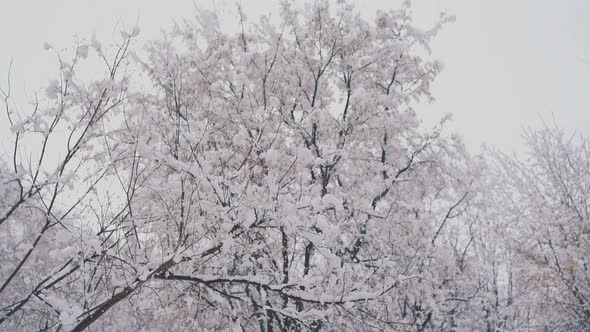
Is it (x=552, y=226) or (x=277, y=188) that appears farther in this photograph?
(x=552, y=226)

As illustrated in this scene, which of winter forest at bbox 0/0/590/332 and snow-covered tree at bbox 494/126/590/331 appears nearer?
winter forest at bbox 0/0/590/332

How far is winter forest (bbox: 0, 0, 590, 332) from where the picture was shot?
4.36 metres

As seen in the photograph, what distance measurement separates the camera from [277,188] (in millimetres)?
4344

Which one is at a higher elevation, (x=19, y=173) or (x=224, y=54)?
(x=224, y=54)

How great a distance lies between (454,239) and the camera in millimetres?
15320

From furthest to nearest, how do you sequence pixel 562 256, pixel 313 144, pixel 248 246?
pixel 562 256 → pixel 313 144 → pixel 248 246

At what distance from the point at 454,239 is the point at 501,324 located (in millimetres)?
3810

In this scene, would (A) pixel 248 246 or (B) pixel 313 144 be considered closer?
(A) pixel 248 246

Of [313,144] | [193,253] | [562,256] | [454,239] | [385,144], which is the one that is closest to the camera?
[193,253]

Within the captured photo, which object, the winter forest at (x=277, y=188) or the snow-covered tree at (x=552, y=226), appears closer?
the winter forest at (x=277, y=188)

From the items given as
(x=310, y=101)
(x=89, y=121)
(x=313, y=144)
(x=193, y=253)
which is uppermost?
(x=310, y=101)

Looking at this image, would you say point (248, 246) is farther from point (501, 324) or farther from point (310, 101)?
point (501, 324)

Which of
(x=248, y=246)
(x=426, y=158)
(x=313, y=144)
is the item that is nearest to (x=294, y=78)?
(x=313, y=144)

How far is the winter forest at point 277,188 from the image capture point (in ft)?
14.3
